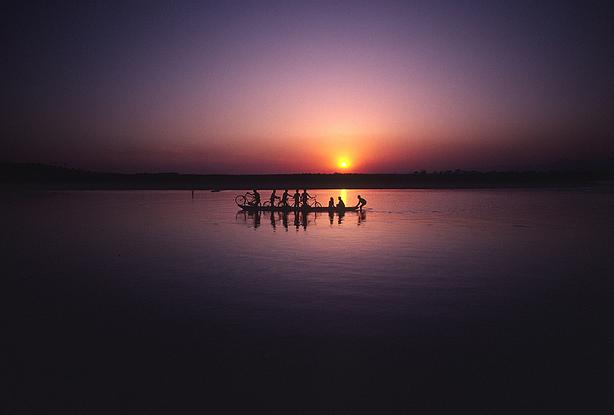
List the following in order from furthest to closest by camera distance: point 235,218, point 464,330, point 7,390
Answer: point 235,218 < point 464,330 < point 7,390

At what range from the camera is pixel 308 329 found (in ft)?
29.9

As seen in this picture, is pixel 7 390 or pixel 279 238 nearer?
pixel 7 390

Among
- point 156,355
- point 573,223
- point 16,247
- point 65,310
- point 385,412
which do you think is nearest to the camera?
point 385,412

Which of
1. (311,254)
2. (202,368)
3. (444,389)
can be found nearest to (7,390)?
(202,368)

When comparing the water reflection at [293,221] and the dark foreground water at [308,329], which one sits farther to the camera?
the water reflection at [293,221]

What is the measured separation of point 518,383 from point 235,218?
2681 centimetres

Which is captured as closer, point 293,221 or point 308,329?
point 308,329

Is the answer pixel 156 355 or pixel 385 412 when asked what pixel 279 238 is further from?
pixel 385 412

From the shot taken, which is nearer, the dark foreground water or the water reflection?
the dark foreground water

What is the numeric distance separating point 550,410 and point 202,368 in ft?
15.7

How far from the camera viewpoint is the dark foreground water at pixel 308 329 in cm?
663

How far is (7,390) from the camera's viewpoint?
6746mm

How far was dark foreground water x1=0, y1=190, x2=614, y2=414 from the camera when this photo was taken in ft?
21.7

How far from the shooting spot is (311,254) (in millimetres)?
17750
